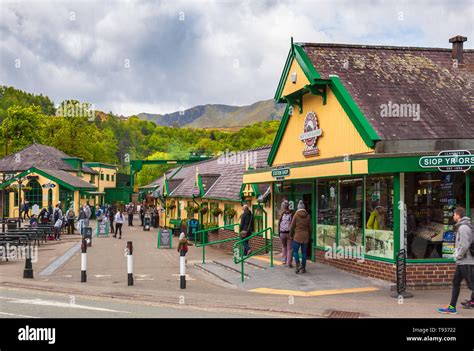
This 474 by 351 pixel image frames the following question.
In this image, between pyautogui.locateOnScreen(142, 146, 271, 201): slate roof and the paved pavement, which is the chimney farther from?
pyautogui.locateOnScreen(142, 146, 271, 201): slate roof

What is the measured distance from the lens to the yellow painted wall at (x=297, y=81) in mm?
17188

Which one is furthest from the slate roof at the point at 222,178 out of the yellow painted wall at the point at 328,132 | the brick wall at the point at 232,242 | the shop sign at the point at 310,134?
the shop sign at the point at 310,134

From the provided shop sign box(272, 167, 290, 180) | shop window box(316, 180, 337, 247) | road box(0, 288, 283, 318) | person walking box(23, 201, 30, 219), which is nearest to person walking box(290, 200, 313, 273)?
shop window box(316, 180, 337, 247)

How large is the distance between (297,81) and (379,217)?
530cm

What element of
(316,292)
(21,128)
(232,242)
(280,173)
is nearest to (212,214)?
(232,242)

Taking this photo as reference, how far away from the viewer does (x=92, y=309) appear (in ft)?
37.6

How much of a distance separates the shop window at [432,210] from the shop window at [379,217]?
1.42ft

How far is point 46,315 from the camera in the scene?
417 inches

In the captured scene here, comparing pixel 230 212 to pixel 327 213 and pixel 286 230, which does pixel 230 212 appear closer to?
pixel 286 230

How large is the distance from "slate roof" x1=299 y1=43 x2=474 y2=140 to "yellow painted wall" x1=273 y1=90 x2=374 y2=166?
572 millimetres

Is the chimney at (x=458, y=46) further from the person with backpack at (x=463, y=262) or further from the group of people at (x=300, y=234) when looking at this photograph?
the person with backpack at (x=463, y=262)

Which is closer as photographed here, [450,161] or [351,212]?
[450,161]
